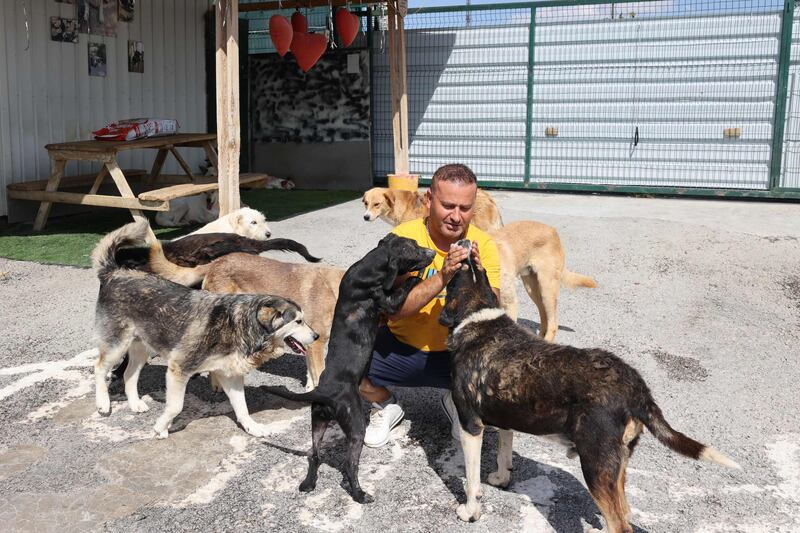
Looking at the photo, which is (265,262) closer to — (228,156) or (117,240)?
(117,240)

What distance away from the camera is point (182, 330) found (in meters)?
4.11

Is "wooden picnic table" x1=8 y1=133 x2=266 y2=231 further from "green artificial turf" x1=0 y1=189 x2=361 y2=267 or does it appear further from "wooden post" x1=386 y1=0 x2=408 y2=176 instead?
"wooden post" x1=386 y1=0 x2=408 y2=176

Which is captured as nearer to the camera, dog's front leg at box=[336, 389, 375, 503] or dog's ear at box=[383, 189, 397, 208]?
dog's front leg at box=[336, 389, 375, 503]

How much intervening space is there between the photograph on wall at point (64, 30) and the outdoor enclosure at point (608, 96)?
223 inches

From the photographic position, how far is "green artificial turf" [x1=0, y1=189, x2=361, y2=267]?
26.9ft

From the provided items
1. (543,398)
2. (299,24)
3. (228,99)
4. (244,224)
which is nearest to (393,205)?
(244,224)

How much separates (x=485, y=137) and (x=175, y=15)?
18.3 ft

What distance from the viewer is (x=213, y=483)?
3.62m

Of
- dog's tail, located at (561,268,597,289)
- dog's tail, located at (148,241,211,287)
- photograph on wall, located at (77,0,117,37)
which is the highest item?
photograph on wall, located at (77,0,117,37)

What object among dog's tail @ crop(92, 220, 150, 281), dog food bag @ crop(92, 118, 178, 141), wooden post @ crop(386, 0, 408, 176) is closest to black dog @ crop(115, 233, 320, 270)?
dog's tail @ crop(92, 220, 150, 281)

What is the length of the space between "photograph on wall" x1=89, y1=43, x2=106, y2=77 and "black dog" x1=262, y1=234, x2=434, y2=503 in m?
8.39

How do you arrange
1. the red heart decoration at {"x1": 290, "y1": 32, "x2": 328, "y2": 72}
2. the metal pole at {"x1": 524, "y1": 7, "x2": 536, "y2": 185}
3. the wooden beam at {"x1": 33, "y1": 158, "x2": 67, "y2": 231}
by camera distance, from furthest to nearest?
the metal pole at {"x1": 524, "y1": 7, "x2": 536, "y2": 185} → the red heart decoration at {"x1": 290, "y1": 32, "x2": 328, "y2": 72} → the wooden beam at {"x1": 33, "y1": 158, "x2": 67, "y2": 231}

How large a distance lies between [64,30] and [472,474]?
9232mm

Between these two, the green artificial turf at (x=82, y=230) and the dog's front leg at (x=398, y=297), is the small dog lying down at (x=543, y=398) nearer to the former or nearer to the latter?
the dog's front leg at (x=398, y=297)
